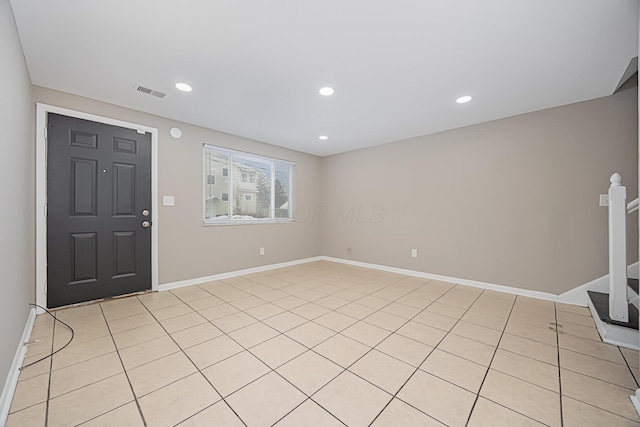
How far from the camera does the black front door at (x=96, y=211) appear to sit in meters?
2.67

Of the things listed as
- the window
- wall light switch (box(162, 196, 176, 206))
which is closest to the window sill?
the window

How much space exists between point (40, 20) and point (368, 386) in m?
3.24

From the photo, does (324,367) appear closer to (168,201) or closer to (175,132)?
(168,201)

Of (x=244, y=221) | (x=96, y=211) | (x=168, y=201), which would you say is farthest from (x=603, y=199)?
(x=96, y=211)

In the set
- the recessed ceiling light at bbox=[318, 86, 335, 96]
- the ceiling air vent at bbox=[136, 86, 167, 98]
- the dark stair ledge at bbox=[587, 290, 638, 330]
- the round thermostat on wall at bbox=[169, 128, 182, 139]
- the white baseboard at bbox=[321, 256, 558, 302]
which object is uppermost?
the ceiling air vent at bbox=[136, 86, 167, 98]

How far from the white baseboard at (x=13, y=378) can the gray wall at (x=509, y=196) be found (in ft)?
14.3

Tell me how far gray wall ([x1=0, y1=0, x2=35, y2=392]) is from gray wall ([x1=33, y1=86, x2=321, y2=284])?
2.68 ft

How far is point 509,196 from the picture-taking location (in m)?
3.36

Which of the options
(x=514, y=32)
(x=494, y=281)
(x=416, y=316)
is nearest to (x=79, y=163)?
(x=416, y=316)

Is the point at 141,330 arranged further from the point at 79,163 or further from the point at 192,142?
the point at 192,142

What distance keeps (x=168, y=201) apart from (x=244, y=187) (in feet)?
4.19

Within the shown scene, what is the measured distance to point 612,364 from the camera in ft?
5.85

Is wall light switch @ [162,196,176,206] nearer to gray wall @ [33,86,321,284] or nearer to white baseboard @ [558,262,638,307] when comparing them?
gray wall @ [33,86,321,284]

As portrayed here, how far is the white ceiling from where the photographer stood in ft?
5.34
